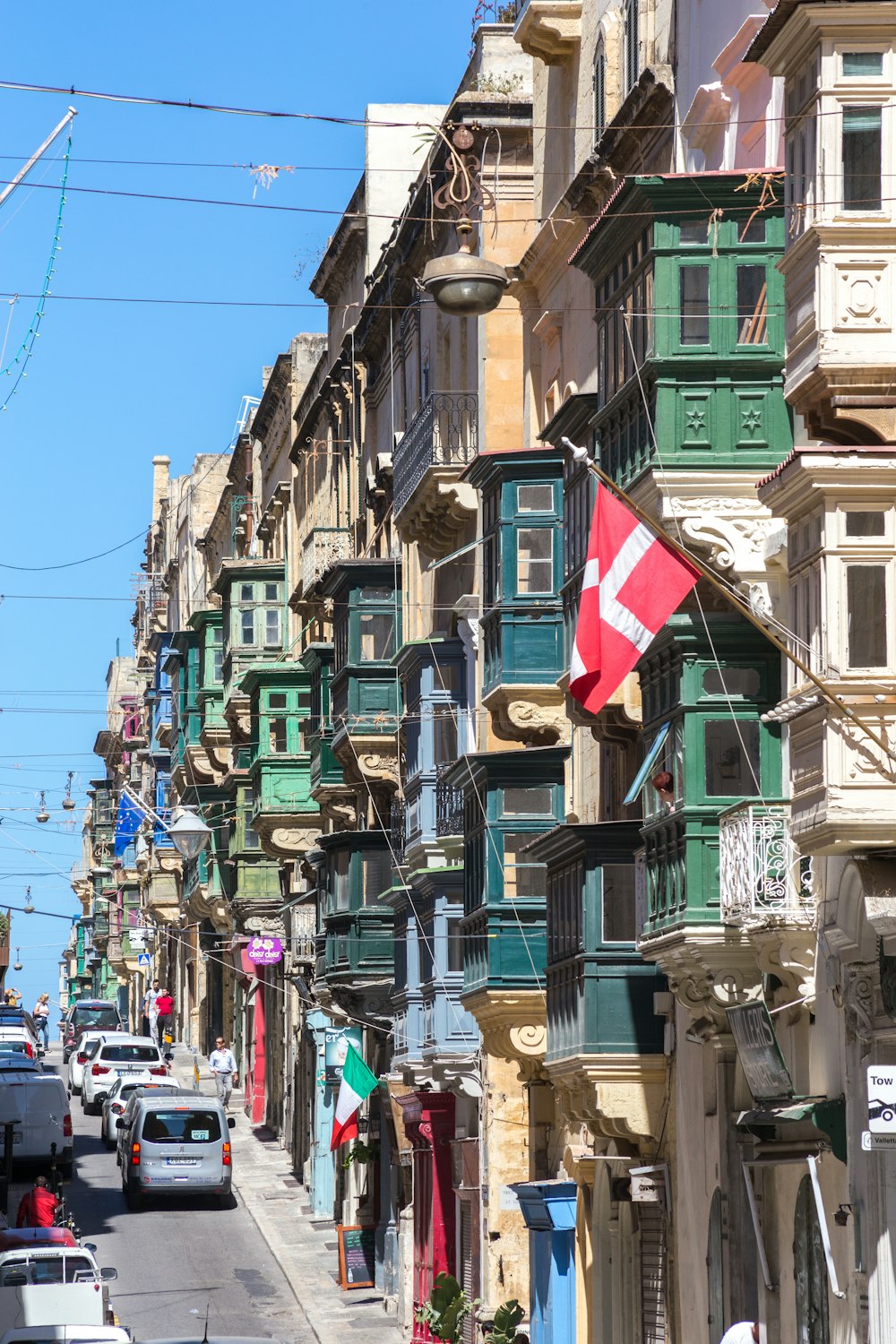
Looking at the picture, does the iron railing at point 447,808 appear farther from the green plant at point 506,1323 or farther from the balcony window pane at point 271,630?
the balcony window pane at point 271,630

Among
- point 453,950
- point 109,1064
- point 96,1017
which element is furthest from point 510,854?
point 96,1017

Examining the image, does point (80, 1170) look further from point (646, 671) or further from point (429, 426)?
point (646, 671)

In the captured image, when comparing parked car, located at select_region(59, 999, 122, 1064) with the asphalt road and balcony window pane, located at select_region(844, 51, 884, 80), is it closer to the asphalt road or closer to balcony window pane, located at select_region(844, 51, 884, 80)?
the asphalt road

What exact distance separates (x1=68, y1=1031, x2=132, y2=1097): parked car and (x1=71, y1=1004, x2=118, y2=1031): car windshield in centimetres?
1220

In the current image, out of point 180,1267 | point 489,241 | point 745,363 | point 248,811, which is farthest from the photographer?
point 248,811

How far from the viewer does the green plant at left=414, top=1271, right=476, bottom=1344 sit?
32969 mm

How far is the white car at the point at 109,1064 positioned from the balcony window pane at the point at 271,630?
35.5ft

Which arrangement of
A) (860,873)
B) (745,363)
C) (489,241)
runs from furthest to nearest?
(489,241) < (745,363) < (860,873)

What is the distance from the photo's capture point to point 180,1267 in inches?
1527

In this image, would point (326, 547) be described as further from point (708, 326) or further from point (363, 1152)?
point (708, 326)

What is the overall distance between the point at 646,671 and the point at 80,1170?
1221 inches

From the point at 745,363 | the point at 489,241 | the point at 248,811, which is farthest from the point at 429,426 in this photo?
the point at 248,811

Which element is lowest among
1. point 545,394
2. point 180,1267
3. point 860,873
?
point 180,1267

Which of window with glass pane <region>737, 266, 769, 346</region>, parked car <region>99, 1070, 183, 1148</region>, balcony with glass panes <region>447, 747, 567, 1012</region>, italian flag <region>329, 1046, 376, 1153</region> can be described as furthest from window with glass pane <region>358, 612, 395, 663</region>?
window with glass pane <region>737, 266, 769, 346</region>
